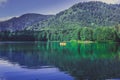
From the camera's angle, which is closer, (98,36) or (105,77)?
(105,77)

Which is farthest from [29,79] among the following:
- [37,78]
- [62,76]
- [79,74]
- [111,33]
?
[111,33]

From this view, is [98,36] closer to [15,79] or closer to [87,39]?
[87,39]

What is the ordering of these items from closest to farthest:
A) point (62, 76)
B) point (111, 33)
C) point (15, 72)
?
point (62, 76) < point (15, 72) < point (111, 33)

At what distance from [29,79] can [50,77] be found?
3088 millimetres

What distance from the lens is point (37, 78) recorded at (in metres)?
41.3

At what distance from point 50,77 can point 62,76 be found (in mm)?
1831

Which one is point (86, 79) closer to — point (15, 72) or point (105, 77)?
point (105, 77)

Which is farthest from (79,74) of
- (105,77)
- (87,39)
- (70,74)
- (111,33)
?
(87,39)

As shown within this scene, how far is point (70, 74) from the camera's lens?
44781mm

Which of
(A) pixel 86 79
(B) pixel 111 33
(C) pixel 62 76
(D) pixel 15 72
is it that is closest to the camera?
(A) pixel 86 79

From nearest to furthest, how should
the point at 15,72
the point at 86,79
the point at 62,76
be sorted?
the point at 86,79
the point at 62,76
the point at 15,72

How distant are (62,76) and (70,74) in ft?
7.96

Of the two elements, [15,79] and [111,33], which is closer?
[15,79]

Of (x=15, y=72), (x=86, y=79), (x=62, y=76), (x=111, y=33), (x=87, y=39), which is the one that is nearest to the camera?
(x=86, y=79)
